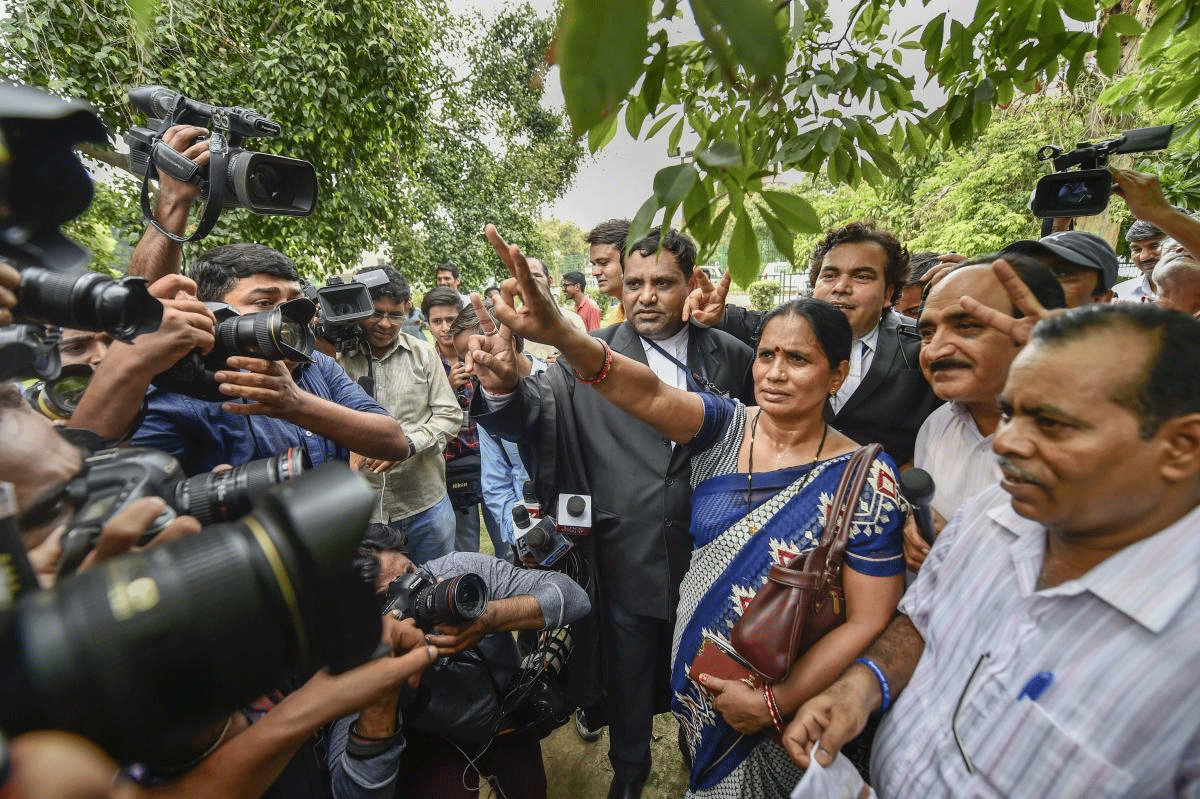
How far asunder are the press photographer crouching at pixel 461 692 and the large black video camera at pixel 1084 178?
2.57 meters

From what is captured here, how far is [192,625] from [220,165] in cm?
154

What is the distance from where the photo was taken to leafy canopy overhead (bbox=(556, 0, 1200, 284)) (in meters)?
0.53

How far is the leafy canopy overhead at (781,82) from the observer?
0.53m

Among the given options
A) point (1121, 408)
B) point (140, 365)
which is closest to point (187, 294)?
point (140, 365)

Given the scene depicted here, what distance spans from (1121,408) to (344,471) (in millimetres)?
1268

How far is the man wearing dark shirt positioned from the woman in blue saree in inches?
20.1

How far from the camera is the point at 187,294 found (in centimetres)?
134

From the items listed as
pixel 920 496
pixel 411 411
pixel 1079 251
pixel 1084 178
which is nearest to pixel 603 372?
pixel 920 496

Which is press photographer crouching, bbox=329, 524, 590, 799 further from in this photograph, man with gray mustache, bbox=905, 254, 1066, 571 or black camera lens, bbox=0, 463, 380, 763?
man with gray mustache, bbox=905, 254, 1066, 571

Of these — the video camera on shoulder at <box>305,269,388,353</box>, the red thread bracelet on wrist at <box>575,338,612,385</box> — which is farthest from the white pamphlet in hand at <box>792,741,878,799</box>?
the video camera on shoulder at <box>305,269,388,353</box>

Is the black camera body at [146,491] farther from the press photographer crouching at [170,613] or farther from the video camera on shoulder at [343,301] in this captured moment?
the video camera on shoulder at [343,301]

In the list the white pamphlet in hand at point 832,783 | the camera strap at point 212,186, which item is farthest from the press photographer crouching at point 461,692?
the camera strap at point 212,186

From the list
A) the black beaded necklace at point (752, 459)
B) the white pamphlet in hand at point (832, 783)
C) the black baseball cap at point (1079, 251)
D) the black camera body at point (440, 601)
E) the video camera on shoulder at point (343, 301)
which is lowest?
the white pamphlet in hand at point (832, 783)

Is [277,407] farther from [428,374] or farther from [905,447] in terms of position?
[905,447]
